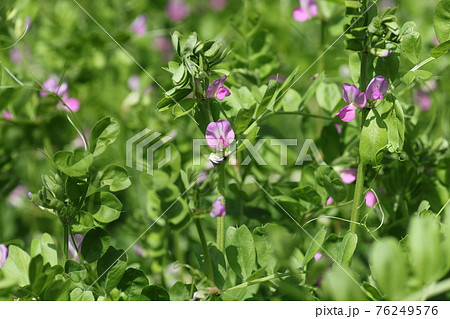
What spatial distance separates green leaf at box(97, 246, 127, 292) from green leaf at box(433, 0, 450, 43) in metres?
0.52

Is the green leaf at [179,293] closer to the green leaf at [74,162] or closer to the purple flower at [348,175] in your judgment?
the green leaf at [74,162]

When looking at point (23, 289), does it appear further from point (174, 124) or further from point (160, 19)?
point (160, 19)

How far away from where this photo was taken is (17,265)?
0.79m

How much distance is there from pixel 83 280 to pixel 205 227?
36cm

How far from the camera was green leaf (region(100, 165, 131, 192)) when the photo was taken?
813 millimetres

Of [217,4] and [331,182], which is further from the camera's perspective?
[217,4]

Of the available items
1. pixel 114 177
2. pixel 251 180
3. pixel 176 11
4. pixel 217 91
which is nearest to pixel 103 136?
pixel 114 177

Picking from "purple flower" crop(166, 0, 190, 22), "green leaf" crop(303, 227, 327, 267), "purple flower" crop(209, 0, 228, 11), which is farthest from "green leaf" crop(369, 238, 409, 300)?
"purple flower" crop(209, 0, 228, 11)

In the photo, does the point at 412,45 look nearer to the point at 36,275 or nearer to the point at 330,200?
the point at 330,200

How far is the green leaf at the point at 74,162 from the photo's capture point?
30.1 inches

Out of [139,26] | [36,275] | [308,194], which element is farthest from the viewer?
[139,26]

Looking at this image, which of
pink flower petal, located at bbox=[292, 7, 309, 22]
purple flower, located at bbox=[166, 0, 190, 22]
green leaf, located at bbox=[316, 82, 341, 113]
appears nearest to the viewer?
green leaf, located at bbox=[316, 82, 341, 113]

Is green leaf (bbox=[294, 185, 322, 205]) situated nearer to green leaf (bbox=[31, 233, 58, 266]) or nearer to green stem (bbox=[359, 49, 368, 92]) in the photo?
green stem (bbox=[359, 49, 368, 92])

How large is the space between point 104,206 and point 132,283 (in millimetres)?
116
